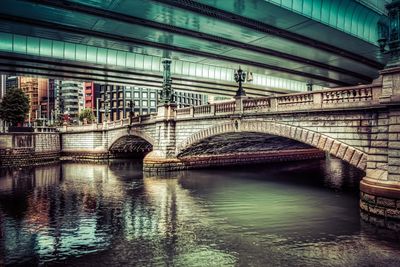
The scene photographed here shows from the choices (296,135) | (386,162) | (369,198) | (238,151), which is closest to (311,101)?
(296,135)

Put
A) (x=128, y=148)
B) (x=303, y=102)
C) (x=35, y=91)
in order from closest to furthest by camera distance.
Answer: (x=303, y=102) → (x=128, y=148) → (x=35, y=91)

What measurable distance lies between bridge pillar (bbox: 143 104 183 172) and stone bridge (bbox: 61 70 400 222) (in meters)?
1.33

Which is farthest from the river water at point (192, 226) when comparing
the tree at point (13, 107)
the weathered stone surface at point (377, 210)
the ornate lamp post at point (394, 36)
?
the tree at point (13, 107)

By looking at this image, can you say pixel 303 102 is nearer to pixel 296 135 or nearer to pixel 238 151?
pixel 296 135

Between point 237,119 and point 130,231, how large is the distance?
12477mm

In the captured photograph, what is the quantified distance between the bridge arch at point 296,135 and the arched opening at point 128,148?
21141 mm

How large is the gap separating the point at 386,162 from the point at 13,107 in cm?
6901

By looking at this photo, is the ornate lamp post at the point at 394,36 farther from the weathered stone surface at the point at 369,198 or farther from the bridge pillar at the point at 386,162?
the weathered stone surface at the point at 369,198

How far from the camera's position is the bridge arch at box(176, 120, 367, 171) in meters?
14.9

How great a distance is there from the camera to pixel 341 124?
15422 millimetres

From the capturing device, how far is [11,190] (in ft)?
79.3

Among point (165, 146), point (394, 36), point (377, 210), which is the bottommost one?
point (377, 210)

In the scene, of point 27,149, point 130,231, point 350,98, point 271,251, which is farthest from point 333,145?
point 27,149

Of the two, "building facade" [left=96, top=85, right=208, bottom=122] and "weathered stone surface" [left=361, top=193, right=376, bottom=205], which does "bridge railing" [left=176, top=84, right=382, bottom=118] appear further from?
"building facade" [left=96, top=85, right=208, bottom=122]
